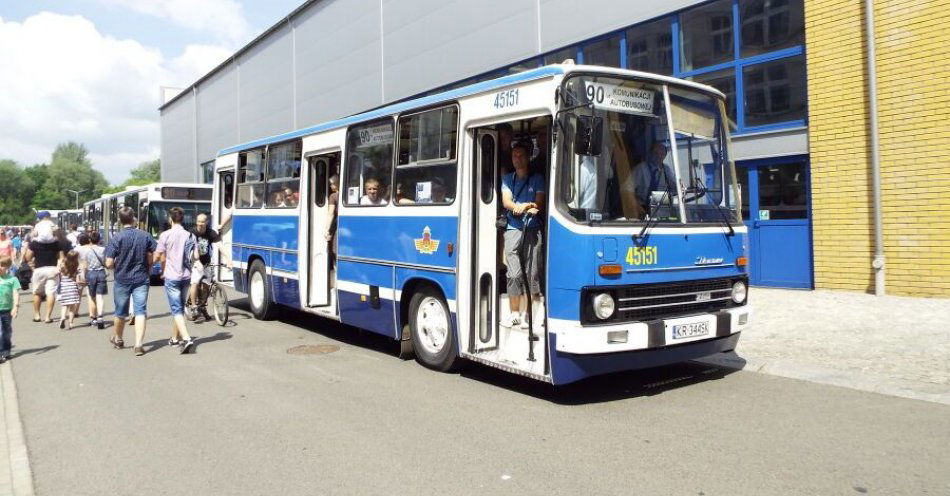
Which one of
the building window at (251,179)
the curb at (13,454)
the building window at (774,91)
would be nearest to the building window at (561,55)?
the building window at (774,91)

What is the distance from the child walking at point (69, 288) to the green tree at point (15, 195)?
118886mm

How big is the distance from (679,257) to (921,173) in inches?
272

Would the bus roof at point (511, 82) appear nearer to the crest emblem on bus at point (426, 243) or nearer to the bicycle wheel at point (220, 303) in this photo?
the crest emblem on bus at point (426, 243)

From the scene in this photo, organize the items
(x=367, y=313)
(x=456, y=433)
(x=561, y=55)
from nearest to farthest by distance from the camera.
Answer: (x=456, y=433) → (x=367, y=313) → (x=561, y=55)

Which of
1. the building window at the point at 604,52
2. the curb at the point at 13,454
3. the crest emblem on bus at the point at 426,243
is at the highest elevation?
the building window at the point at 604,52

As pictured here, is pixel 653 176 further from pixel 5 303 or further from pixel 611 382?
pixel 5 303

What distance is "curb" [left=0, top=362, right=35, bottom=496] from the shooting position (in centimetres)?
459

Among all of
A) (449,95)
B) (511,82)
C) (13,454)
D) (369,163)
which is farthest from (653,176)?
(13,454)

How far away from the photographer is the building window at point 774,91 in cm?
1255

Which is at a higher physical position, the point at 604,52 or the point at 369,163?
the point at 604,52

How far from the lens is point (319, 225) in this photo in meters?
10.5

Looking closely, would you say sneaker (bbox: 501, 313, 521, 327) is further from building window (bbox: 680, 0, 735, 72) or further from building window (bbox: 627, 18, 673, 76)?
building window (bbox: 627, 18, 673, 76)

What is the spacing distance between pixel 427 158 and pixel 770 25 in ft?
27.5

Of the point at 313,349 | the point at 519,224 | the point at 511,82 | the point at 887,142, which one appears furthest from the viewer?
the point at 887,142
